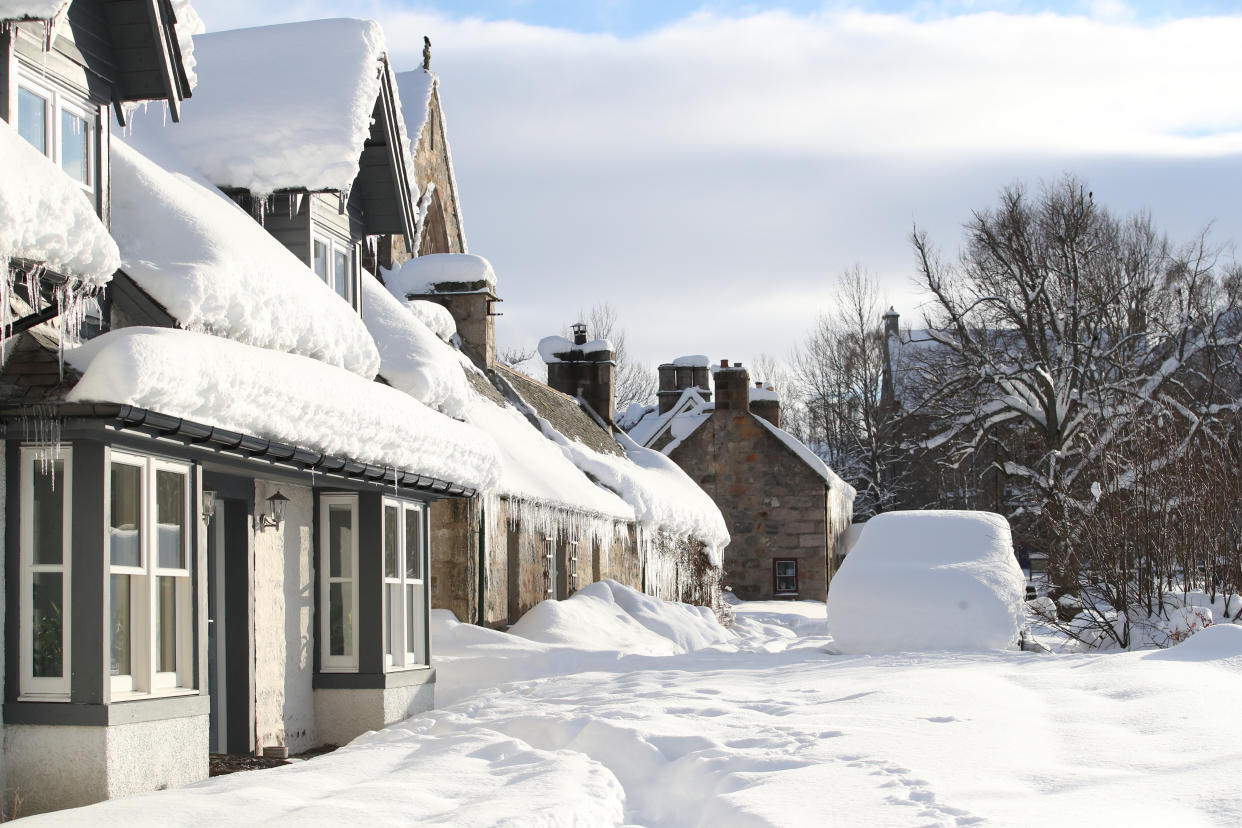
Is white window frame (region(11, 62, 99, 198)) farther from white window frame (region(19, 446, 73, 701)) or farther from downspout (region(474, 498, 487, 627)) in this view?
downspout (region(474, 498, 487, 627))

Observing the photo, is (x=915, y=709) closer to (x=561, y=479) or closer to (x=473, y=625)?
(x=473, y=625)

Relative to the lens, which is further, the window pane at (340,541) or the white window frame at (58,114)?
the window pane at (340,541)

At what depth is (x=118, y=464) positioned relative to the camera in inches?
302

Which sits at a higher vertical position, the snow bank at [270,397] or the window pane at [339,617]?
the snow bank at [270,397]

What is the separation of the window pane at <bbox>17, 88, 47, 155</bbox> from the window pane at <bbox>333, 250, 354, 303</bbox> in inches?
177

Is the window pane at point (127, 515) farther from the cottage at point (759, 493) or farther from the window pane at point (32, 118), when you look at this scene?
the cottage at point (759, 493)

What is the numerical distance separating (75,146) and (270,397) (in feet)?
6.62

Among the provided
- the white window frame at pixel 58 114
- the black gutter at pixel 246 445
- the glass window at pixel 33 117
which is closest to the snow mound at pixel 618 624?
the black gutter at pixel 246 445

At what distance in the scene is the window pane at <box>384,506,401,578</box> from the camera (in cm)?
1179

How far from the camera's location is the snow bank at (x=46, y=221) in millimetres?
6445

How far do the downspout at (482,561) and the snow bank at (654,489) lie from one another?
200 inches

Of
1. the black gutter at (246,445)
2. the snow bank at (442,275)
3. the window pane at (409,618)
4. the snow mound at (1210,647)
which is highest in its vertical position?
the snow bank at (442,275)

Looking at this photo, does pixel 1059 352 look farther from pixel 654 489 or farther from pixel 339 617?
pixel 339 617

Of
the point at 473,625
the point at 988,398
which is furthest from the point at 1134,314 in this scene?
the point at 473,625
